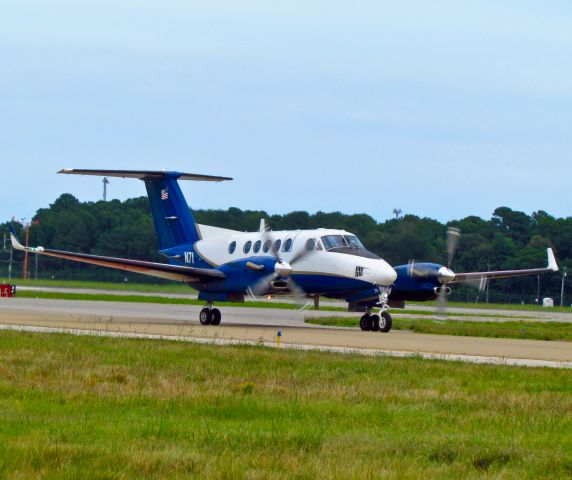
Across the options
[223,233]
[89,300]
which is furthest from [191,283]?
[89,300]

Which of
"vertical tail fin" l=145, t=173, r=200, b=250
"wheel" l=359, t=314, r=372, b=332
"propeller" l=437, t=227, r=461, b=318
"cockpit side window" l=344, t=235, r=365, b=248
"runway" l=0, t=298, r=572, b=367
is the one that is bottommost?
"runway" l=0, t=298, r=572, b=367

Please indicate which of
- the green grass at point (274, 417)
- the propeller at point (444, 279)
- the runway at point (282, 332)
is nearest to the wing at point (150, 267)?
the runway at point (282, 332)

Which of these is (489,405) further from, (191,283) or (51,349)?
(191,283)

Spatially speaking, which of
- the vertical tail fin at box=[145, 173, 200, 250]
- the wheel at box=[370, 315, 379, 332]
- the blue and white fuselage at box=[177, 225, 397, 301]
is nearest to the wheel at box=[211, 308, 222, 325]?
the blue and white fuselage at box=[177, 225, 397, 301]

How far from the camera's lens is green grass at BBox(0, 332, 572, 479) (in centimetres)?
1078

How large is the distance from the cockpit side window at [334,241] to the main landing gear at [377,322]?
2.71 m

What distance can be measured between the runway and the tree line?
13.4 feet

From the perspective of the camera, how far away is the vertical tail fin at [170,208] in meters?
41.2

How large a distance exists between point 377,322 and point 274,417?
2173 cm

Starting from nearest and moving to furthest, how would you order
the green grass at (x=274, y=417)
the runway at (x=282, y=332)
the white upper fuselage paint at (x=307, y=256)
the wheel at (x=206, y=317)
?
the green grass at (x=274, y=417), the runway at (x=282, y=332), the white upper fuselage paint at (x=307, y=256), the wheel at (x=206, y=317)

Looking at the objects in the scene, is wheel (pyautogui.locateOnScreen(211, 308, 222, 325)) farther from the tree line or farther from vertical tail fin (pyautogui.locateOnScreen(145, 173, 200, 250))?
the tree line

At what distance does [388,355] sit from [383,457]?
1290 cm

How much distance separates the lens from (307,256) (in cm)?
3597

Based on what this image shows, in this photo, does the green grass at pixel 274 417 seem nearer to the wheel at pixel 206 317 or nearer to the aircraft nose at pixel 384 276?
the aircraft nose at pixel 384 276
